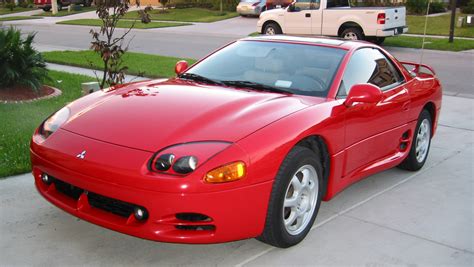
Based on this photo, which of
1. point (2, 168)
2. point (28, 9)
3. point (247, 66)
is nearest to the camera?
point (247, 66)

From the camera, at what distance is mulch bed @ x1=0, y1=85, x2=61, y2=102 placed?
324 inches

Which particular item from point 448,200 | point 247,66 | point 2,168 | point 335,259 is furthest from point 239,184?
point 2,168

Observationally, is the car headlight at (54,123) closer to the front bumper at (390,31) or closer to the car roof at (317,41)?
the car roof at (317,41)

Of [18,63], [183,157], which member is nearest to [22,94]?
[18,63]

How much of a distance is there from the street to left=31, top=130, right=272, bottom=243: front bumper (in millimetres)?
350

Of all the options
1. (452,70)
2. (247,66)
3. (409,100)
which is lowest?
(452,70)

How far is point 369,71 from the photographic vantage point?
4879 mm

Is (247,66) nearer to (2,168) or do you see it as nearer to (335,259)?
(335,259)

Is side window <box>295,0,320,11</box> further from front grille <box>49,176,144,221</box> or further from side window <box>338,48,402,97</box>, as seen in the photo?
front grille <box>49,176,144,221</box>

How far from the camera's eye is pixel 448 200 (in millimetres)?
4781

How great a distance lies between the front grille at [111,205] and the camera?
3.32 m

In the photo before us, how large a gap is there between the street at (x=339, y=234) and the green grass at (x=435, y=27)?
16.5 meters

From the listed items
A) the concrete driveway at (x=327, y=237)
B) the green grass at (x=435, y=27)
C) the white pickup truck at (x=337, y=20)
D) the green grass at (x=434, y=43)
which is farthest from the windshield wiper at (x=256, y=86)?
the green grass at (x=435, y=27)

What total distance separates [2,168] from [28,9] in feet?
142
